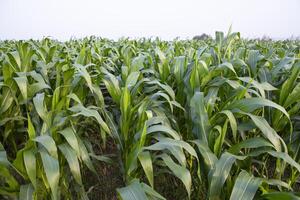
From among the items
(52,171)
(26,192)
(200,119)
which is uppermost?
(200,119)

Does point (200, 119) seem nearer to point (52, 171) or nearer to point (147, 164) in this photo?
point (147, 164)

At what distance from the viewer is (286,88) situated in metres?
1.59

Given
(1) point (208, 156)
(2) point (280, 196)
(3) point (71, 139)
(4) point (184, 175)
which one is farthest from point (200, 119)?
(3) point (71, 139)

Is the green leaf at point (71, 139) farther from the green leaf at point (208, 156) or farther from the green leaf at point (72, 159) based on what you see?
the green leaf at point (208, 156)

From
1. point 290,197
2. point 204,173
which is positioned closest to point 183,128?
point 204,173

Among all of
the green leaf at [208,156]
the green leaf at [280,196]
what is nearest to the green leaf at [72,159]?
the green leaf at [208,156]

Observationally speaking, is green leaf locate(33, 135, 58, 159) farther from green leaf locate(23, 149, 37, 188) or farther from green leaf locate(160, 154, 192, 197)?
green leaf locate(160, 154, 192, 197)

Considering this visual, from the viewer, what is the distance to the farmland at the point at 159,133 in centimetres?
116

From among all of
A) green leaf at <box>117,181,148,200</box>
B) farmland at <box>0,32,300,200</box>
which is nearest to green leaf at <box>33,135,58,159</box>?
farmland at <box>0,32,300,200</box>

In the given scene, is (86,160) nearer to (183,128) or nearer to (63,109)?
(63,109)

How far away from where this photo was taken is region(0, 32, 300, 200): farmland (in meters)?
1.16

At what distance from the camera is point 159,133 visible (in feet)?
4.52

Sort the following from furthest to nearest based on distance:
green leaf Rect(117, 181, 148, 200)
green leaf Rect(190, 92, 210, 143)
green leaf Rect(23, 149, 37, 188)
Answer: green leaf Rect(190, 92, 210, 143)
green leaf Rect(23, 149, 37, 188)
green leaf Rect(117, 181, 148, 200)

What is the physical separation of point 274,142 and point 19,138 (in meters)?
1.50
